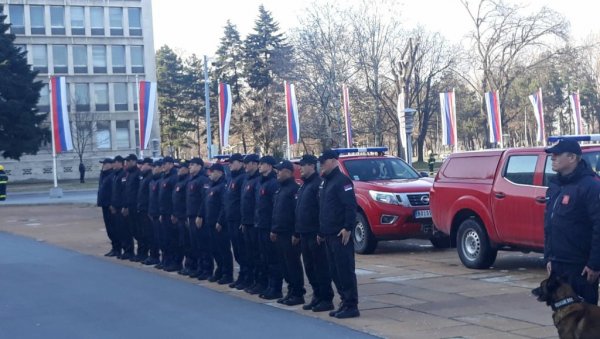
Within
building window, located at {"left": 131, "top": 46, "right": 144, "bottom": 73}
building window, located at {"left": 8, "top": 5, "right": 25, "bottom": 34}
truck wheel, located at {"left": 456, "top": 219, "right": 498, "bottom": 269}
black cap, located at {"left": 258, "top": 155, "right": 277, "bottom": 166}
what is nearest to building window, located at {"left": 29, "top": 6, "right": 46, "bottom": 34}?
building window, located at {"left": 8, "top": 5, "right": 25, "bottom": 34}

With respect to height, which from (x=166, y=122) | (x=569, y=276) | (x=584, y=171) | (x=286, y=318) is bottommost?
(x=286, y=318)

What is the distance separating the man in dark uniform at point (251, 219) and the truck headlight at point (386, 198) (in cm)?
401

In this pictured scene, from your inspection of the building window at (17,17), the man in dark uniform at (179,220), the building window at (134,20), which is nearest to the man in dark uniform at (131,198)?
the man in dark uniform at (179,220)

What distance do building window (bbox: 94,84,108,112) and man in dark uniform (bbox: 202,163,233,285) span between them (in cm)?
7449

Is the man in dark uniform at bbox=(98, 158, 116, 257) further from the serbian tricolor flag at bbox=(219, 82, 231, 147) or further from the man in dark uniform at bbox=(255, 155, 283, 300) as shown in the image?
the serbian tricolor flag at bbox=(219, 82, 231, 147)

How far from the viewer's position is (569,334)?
6191 mm

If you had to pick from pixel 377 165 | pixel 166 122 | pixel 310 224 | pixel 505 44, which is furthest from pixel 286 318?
pixel 166 122

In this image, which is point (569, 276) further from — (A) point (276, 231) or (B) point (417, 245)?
(B) point (417, 245)

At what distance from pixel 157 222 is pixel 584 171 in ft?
31.8

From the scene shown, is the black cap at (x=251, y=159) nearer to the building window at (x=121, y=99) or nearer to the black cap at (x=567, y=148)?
the black cap at (x=567, y=148)

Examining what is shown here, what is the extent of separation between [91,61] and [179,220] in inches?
2906

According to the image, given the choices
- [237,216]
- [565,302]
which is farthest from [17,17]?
[565,302]

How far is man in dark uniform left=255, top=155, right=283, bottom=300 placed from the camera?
11.6 metres

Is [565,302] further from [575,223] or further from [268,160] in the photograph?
[268,160]
